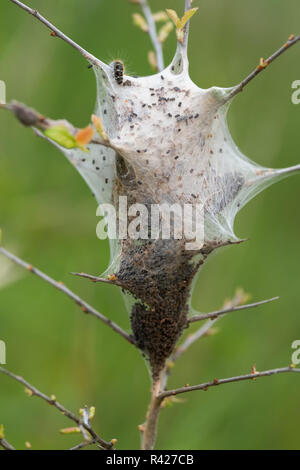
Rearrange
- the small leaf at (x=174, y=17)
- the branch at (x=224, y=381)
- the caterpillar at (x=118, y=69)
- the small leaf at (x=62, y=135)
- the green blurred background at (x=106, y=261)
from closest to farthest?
1. the small leaf at (x=62, y=135)
2. the small leaf at (x=174, y=17)
3. the branch at (x=224, y=381)
4. the caterpillar at (x=118, y=69)
5. the green blurred background at (x=106, y=261)

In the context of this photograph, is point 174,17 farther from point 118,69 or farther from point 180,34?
point 118,69

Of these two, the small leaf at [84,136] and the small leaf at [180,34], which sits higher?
the small leaf at [180,34]

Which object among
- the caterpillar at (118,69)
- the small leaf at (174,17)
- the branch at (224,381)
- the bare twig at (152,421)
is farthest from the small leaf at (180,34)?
the bare twig at (152,421)

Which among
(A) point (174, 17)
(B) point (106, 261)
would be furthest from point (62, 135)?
(B) point (106, 261)

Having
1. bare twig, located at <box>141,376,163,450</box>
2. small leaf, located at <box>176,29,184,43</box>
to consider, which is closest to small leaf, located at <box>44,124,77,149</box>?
small leaf, located at <box>176,29,184,43</box>

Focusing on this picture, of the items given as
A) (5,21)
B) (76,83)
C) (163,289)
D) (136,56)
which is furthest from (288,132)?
(163,289)

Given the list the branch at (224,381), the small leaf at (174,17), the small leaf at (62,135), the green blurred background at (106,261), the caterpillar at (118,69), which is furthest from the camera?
the green blurred background at (106,261)

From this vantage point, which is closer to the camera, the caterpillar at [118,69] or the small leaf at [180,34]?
the small leaf at [180,34]

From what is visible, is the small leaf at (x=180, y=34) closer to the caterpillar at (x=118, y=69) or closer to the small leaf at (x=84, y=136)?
the caterpillar at (x=118, y=69)
